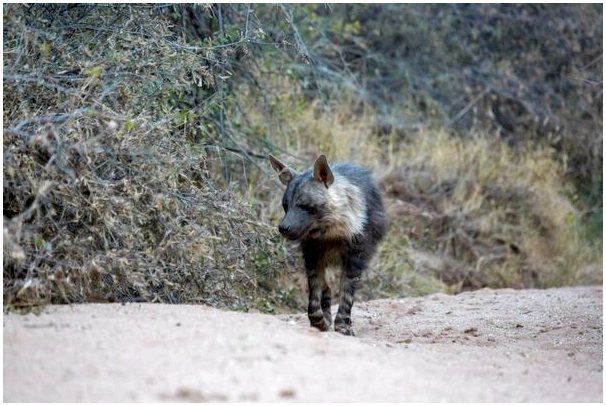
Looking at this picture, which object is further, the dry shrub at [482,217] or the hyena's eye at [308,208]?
the dry shrub at [482,217]

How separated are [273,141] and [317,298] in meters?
3.77

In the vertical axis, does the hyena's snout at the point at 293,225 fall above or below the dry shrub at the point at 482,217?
above

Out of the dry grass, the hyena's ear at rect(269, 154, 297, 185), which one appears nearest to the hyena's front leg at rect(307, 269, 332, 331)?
the hyena's ear at rect(269, 154, 297, 185)

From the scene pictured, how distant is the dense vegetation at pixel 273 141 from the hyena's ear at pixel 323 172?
27.5 inches

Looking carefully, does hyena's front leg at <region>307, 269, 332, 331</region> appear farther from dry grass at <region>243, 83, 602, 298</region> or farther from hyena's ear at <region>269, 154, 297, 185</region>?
dry grass at <region>243, 83, 602, 298</region>

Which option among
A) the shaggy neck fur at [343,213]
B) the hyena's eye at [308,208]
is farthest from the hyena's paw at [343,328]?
the hyena's eye at [308,208]

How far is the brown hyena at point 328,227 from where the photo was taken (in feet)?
22.2

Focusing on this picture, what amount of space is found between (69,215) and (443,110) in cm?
856

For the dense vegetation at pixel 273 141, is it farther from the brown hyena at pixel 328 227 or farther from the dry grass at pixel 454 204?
the brown hyena at pixel 328 227

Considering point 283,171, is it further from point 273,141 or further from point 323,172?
point 273,141

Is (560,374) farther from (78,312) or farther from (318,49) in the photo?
(318,49)

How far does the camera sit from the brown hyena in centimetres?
677

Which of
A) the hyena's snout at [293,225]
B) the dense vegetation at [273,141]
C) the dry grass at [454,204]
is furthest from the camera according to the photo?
the dry grass at [454,204]

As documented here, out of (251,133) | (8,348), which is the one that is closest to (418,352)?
(8,348)
